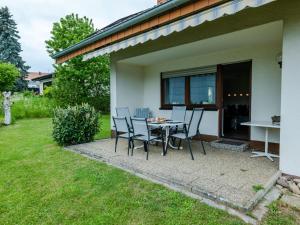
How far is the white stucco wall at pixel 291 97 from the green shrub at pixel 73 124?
5891 mm

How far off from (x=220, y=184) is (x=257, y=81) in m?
4.16

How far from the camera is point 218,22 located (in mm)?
5336

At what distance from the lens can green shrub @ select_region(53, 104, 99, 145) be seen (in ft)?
23.3

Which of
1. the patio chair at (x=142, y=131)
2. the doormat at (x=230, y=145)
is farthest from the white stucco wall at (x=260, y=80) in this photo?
the patio chair at (x=142, y=131)

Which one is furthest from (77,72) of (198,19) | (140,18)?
(198,19)

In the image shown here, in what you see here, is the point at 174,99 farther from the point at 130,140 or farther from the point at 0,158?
the point at 0,158

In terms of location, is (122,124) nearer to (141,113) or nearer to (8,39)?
(141,113)

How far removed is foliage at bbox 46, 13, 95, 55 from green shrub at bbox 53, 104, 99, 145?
1216cm

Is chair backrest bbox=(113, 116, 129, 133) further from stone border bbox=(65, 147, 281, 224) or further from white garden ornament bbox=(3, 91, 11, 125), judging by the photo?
white garden ornament bbox=(3, 91, 11, 125)

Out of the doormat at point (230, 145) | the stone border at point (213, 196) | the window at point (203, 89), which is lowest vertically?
the stone border at point (213, 196)

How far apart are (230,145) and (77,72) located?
1391 centimetres

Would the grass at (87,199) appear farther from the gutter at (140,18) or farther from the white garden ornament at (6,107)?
the white garden ornament at (6,107)

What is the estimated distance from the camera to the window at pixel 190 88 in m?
7.83

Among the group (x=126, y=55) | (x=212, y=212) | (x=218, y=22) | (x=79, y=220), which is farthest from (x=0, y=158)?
(x=218, y=22)
